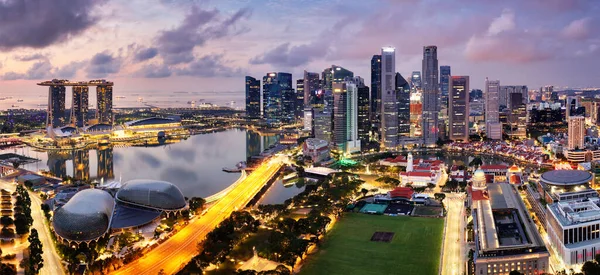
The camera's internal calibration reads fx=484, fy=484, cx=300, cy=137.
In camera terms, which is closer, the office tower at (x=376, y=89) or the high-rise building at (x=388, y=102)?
the high-rise building at (x=388, y=102)

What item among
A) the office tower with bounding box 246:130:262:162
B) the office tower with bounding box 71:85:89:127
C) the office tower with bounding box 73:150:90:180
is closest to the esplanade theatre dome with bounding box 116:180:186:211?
the office tower with bounding box 73:150:90:180

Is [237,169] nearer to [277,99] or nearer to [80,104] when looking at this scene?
[80,104]

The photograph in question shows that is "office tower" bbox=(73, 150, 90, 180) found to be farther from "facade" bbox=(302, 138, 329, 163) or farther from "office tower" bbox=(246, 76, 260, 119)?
"office tower" bbox=(246, 76, 260, 119)

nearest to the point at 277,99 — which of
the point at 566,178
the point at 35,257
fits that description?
the point at 566,178

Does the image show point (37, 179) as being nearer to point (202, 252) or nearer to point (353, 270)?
point (202, 252)

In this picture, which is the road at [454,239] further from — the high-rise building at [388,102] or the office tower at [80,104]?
the office tower at [80,104]

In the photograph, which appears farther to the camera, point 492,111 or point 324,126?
point 492,111

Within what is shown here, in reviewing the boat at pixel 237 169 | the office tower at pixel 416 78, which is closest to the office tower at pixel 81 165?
the boat at pixel 237 169
